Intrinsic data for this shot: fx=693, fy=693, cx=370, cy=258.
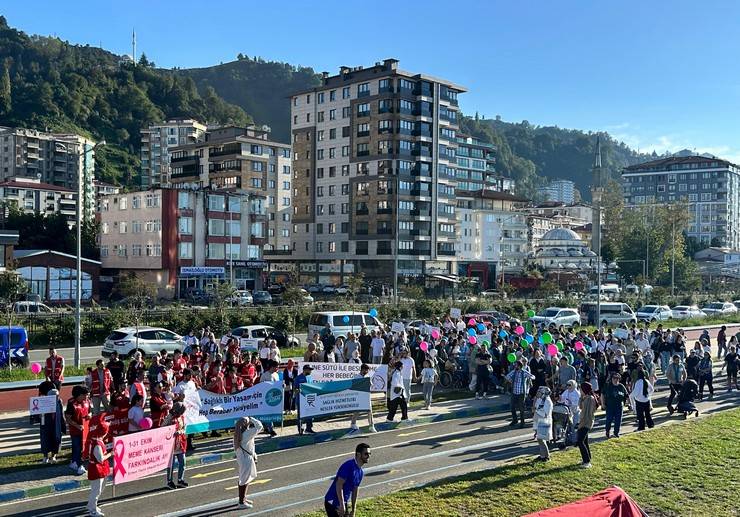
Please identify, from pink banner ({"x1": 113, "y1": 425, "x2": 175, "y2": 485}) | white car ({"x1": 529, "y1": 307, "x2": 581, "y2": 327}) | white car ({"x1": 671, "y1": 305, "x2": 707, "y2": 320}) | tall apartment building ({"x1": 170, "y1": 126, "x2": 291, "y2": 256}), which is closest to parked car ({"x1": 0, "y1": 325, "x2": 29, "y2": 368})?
pink banner ({"x1": 113, "y1": 425, "x2": 175, "y2": 485})

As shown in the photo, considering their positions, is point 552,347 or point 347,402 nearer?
point 347,402

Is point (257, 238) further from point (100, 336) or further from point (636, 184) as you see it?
point (636, 184)

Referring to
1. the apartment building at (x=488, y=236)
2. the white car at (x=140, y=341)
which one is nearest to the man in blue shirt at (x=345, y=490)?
the white car at (x=140, y=341)

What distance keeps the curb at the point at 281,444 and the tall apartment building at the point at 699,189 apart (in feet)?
515

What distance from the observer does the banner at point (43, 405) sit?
1434 cm

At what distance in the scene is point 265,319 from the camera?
40969 mm

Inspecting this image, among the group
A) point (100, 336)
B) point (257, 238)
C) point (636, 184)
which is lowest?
point (100, 336)

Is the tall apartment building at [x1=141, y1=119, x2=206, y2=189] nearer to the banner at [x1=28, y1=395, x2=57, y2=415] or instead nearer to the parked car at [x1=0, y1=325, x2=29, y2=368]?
the parked car at [x1=0, y1=325, x2=29, y2=368]

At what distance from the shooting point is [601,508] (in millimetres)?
8203

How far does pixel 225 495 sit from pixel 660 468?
29.9 feet

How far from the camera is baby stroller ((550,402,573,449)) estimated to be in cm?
1619

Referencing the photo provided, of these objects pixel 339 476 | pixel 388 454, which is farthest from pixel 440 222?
pixel 339 476

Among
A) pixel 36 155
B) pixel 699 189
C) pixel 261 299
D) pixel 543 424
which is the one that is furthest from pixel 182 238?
pixel 699 189

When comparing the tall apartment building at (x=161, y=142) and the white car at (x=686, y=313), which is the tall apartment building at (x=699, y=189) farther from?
the white car at (x=686, y=313)
